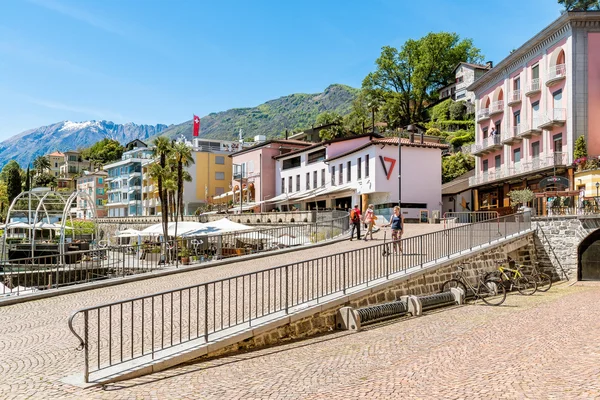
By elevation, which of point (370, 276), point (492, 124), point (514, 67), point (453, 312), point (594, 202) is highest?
point (514, 67)

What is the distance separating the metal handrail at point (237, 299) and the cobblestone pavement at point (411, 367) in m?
0.87

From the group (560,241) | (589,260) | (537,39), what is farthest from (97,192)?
(589,260)

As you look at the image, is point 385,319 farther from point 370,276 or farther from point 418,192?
point 418,192

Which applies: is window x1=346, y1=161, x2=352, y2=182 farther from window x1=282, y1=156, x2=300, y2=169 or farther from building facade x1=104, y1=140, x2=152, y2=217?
building facade x1=104, y1=140, x2=152, y2=217

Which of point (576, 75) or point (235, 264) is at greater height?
point (576, 75)

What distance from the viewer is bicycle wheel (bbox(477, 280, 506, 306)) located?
16.4m

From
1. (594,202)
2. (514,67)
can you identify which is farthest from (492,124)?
(594,202)

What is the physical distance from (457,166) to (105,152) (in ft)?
370

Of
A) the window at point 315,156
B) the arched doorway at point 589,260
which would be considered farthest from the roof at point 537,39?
the arched doorway at point 589,260

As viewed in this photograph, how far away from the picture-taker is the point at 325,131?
240 ft

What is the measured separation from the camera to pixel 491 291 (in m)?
16.9

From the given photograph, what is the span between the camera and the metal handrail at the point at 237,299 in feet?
28.6

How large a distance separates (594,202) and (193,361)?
20.3m

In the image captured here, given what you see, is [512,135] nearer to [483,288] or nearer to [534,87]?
[534,87]
